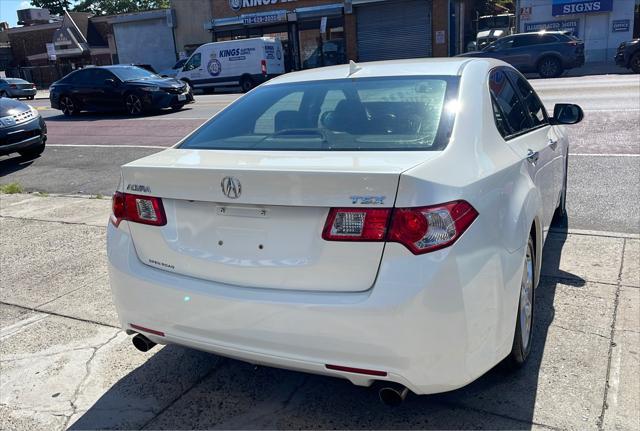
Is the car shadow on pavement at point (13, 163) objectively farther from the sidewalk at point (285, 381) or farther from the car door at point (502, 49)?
the car door at point (502, 49)

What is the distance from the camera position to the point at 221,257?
274 centimetres

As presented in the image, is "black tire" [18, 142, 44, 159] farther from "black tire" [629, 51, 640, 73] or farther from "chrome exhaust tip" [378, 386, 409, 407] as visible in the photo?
"black tire" [629, 51, 640, 73]

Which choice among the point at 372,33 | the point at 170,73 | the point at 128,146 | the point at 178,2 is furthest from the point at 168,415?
the point at 178,2

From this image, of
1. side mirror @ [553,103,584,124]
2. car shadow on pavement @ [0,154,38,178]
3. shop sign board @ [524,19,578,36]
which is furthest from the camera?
shop sign board @ [524,19,578,36]

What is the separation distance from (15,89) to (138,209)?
32.1 meters

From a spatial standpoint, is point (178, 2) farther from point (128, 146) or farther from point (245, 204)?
point (245, 204)

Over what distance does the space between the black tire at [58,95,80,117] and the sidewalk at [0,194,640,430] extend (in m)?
16.3

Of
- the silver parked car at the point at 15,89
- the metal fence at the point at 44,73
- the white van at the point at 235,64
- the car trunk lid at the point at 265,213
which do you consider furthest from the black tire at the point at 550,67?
the metal fence at the point at 44,73

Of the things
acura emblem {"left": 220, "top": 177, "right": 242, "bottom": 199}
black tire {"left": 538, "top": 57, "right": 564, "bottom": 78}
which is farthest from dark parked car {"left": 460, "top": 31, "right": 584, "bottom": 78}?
acura emblem {"left": 220, "top": 177, "right": 242, "bottom": 199}

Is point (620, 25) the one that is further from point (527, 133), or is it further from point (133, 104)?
point (527, 133)

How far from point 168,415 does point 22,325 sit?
1.77 meters

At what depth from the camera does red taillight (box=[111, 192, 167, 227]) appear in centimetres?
289

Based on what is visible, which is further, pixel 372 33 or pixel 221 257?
pixel 372 33

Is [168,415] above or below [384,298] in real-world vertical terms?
below
